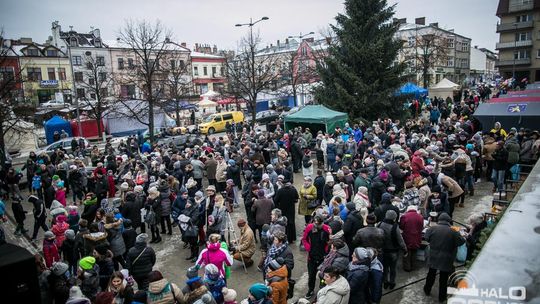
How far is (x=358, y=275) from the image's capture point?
5512mm

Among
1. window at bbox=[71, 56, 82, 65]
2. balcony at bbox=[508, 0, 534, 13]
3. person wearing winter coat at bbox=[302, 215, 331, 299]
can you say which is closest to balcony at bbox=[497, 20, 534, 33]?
balcony at bbox=[508, 0, 534, 13]

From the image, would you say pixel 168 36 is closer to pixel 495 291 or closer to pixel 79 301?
pixel 79 301

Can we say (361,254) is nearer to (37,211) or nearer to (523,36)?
(37,211)

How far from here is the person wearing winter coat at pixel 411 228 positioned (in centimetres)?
716

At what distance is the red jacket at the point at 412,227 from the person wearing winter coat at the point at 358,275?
78.5 inches

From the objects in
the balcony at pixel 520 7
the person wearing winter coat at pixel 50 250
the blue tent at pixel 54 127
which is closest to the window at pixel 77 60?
the blue tent at pixel 54 127

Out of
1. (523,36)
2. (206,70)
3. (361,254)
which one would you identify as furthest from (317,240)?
(523,36)

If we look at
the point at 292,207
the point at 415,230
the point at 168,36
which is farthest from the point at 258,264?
the point at 168,36

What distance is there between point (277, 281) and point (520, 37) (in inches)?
2523

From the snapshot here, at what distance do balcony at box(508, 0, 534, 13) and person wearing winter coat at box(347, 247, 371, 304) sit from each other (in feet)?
202

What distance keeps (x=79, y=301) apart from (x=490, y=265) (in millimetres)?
5278

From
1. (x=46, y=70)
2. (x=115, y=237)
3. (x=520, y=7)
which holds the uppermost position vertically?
(x=520, y=7)

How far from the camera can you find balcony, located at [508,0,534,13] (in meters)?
50.7

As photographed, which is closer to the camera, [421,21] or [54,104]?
[54,104]
